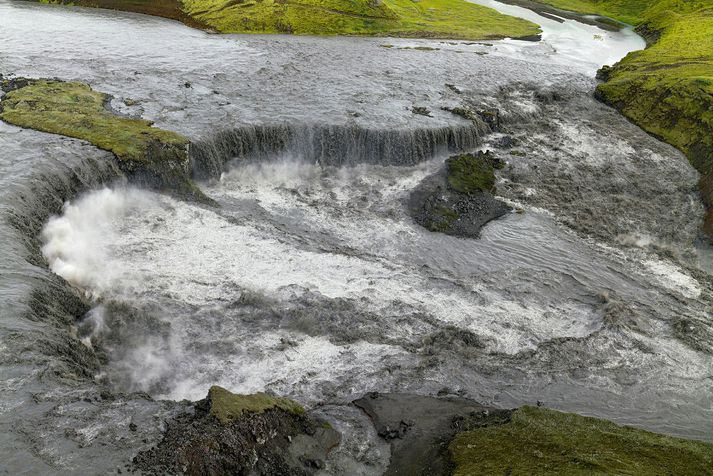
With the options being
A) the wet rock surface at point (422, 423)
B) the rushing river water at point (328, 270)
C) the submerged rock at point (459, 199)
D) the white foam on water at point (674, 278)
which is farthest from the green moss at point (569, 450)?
the submerged rock at point (459, 199)

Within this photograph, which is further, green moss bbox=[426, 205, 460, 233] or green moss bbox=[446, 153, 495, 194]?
green moss bbox=[446, 153, 495, 194]

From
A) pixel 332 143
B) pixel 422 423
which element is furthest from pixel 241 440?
pixel 332 143

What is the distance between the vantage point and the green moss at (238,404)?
53.3 feet

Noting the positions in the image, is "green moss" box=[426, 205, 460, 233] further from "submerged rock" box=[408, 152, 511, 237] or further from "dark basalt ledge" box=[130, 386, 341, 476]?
"dark basalt ledge" box=[130, 386, 341, 476]

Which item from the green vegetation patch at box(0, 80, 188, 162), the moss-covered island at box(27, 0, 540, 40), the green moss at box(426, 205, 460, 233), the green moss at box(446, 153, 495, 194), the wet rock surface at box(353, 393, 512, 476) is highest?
the moss-covered island at box(27, 0, 540, 40)

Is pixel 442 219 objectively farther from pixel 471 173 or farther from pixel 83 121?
pixel 83 121

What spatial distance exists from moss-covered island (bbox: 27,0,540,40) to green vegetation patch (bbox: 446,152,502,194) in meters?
44.8

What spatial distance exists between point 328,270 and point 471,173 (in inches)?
614

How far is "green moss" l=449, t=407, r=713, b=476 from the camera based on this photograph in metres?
14.9

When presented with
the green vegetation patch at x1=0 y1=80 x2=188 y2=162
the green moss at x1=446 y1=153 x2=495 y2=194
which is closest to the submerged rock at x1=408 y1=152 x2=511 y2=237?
the green moss at x1=446 y1=153 x2=495 y2=194

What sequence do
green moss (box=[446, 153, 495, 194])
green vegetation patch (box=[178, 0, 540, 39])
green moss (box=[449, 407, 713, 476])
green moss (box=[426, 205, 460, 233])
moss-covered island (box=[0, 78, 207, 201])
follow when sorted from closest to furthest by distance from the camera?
green moss (box=[449, 407, 713, 476])
moss-covered island (box=[0, 78, 207, 201])
green moss (box=[426, 205, 460, 233])
green moss (box=[446, 153, 495, 194])
green vegetation patch (box=[178, 0, 540, 39])

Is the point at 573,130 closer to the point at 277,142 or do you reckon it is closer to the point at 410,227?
the point at 410,227

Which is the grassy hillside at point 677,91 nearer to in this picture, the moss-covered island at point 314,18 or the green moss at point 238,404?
the moss-covered island at point 314,18

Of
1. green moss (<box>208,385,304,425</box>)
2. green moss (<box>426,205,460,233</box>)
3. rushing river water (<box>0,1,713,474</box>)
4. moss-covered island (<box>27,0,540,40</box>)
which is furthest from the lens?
moss-covered island (<box>27,0,540,40</box>)
